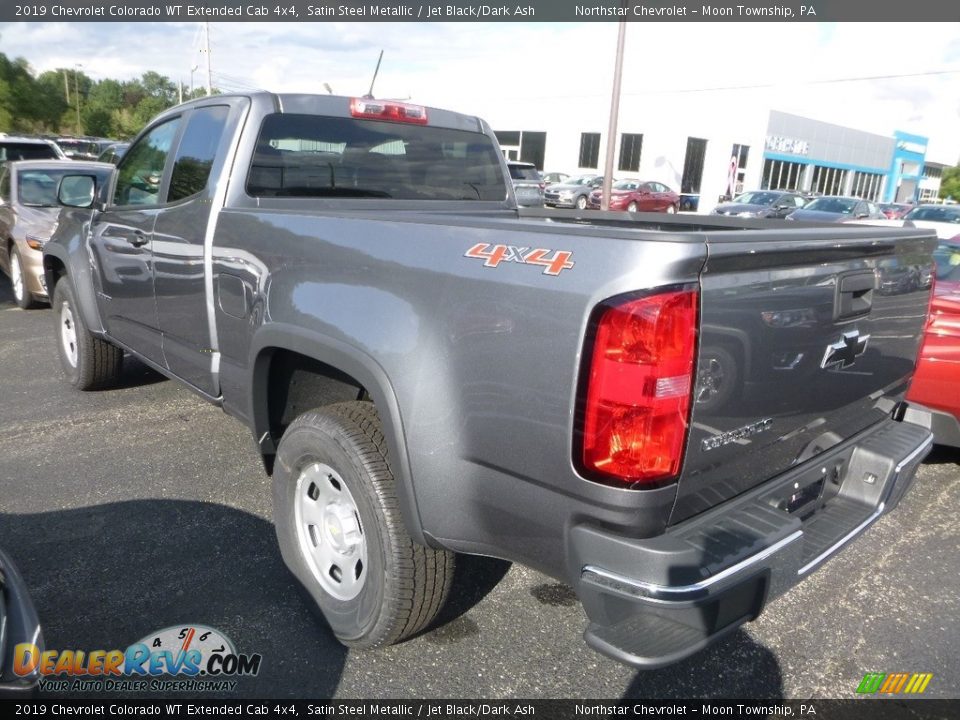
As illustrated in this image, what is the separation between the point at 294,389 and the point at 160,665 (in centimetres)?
114

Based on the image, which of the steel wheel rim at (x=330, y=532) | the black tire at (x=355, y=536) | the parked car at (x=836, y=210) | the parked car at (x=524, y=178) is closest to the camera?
the black tire at (x=355, y=536)

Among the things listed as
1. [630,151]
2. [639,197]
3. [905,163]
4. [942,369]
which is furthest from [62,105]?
[905,163]

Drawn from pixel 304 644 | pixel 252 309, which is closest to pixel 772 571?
pixel 304 644

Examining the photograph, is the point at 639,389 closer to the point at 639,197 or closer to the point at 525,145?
the point at 639,197

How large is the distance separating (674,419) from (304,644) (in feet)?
5.52

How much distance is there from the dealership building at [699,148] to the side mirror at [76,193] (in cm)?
3190

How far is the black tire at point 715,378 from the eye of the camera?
1807 mm

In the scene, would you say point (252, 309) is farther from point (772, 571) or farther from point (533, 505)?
point (772, 571)

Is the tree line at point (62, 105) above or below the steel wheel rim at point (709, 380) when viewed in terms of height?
above

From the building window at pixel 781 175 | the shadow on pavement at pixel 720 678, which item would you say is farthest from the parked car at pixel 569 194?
the shadow on pavement at pixel 720 678

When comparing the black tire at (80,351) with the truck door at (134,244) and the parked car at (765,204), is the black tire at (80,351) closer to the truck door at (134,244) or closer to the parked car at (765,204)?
the truck door at (134,244)

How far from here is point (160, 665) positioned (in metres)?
2.55

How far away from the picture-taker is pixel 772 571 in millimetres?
1951

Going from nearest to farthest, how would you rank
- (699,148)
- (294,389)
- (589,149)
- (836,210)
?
1. (294,389)
2. (836,210)
3. (699,148)
4. (589,149)
